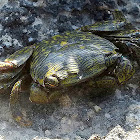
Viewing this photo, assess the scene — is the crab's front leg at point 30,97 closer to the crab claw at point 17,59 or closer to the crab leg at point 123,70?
the crab claw at point 17,59

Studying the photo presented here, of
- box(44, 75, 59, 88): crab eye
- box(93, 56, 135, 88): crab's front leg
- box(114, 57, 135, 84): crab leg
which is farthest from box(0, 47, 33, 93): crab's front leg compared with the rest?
box(114, 57, 135, 84): crab leg

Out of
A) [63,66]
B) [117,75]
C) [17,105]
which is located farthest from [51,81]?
[117,75]

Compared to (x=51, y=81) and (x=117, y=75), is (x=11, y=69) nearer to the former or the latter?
(x=51, y=81)

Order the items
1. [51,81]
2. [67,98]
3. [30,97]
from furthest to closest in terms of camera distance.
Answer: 1. [67,98]
2. [30,97]
3. [51,81]

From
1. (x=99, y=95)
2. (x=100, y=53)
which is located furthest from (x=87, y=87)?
(x=100, y=53)

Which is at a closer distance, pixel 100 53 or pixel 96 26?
pixel 100 53

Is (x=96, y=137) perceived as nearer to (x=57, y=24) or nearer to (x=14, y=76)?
(x=14, y=76)

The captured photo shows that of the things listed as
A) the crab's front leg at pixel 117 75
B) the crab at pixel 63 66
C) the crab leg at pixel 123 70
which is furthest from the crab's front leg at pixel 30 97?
the crab leg at pixel 123 70
